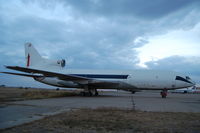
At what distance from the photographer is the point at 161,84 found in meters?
23.3

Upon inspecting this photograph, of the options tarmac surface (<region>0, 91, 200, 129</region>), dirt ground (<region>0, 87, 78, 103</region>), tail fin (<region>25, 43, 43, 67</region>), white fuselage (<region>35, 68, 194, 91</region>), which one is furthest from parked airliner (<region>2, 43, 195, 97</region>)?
tarmac surface (<region>0, 91, 200, 129</region>)

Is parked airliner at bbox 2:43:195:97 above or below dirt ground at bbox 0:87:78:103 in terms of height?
above

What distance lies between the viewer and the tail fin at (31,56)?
28.0 metres

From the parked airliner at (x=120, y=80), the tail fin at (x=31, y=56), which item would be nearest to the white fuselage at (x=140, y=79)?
the parked airliner at (x=120, y=80)

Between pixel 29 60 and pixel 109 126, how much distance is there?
2420 cm

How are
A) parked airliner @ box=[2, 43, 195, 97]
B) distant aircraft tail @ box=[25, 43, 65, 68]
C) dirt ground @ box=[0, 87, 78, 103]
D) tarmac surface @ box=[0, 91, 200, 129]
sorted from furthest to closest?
distant aircraft tail @ box=[25, 43, 65, 68] → parked airliner @ box=[2, 43, 195, 97] → dirt ground @ box=[0, 87, 78, 103] → tarmac surface @ box=[0, 91, 200, 129]

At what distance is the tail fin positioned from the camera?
27969 mm

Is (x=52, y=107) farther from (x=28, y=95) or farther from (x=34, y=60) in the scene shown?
(x=34, y=60)

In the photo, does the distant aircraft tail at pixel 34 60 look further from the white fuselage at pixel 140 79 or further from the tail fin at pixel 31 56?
the white fuselage at pixel 140 79

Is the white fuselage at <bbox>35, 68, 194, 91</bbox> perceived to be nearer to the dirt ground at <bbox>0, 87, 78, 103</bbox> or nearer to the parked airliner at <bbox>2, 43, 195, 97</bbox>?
the parked airliner at <bbox>2, 43, 195, 97</bbox>

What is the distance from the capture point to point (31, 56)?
28000 mm

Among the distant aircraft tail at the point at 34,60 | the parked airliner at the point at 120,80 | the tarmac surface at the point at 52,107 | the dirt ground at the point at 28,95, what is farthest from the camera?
the distant aircraft tail at the point at 34,60

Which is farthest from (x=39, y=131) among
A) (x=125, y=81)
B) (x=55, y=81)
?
(x=55, y=81)

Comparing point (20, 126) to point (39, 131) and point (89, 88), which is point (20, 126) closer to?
point (39, 131)
